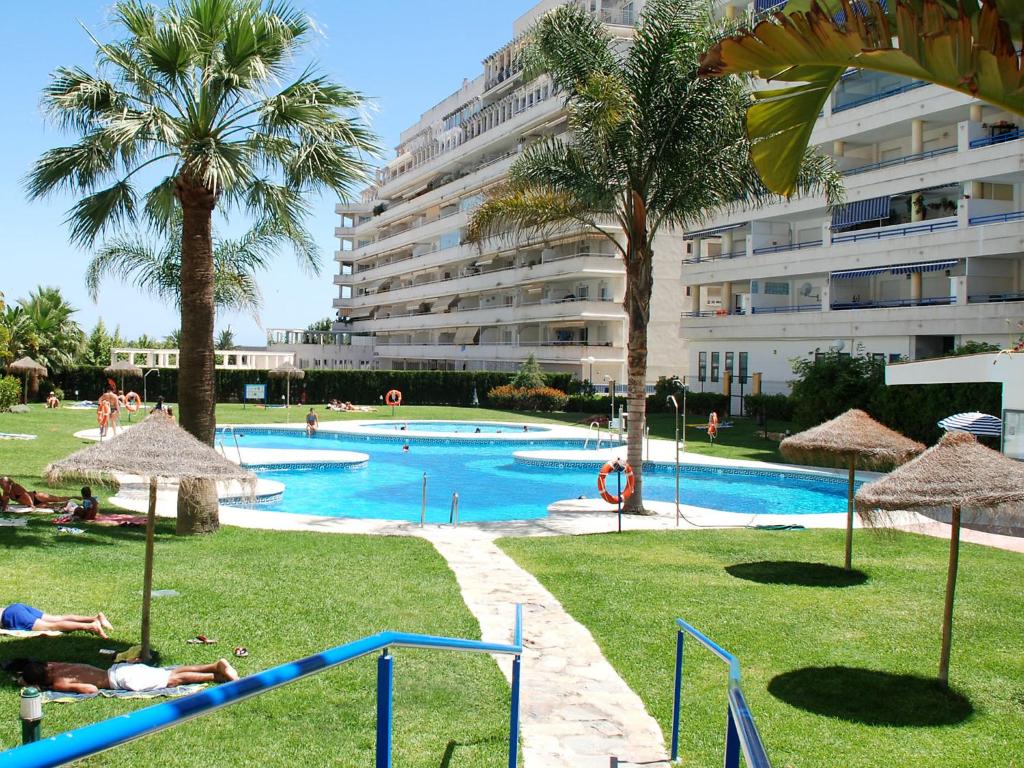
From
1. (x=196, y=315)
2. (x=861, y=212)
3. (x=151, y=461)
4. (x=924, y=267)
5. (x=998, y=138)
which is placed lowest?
(x=151, y=461)

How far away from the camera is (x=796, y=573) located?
1294 cm

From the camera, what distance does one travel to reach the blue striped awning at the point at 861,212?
36.7 m

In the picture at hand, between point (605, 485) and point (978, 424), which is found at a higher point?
point (978, 424)

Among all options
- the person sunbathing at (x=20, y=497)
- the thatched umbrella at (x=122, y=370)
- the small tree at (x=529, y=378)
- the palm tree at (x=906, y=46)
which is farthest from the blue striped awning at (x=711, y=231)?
the palm tree at (x=906, y=46)

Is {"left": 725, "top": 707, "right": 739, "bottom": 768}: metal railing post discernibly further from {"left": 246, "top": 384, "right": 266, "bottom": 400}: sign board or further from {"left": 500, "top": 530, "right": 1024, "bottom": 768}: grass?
{"left": 246, "top": 384, "right": 266, "bottom": 400}: sign board

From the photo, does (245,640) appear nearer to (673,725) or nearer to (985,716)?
(673,725)

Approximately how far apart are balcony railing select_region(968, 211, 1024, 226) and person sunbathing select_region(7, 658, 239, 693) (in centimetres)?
3164

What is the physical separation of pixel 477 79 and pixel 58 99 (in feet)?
205

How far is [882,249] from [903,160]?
3.42 meters

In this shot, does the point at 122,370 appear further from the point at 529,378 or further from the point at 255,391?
the point at 529,378

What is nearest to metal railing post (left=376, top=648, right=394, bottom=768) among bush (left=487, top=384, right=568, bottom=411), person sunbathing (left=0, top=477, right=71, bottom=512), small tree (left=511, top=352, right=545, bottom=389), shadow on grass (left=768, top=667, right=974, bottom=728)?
shadow on grass (left=768, top=667, right=974, bottom=728)

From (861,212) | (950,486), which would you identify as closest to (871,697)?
(950,486)

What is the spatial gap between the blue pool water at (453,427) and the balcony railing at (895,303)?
13.6m

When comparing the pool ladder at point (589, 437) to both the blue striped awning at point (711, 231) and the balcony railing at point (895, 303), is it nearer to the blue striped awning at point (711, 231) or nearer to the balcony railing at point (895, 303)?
the balcony railing at point (895, 303)
